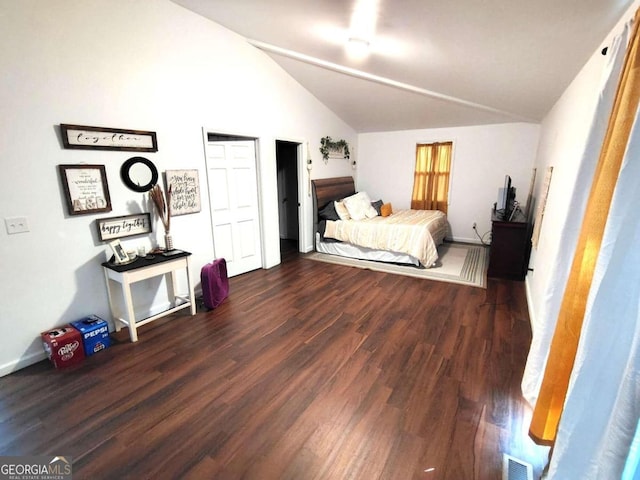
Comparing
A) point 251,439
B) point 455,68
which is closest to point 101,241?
point 251,439

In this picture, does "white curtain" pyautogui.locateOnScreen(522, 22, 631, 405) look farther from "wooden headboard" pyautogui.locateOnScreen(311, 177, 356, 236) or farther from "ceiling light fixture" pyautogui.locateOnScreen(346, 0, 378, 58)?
"wooden headboard" pyautogui.locateOnScreen(311, 177, 356, 236)

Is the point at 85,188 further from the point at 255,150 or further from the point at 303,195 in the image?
the point at 303,195

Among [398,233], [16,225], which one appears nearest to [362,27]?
[398,233]

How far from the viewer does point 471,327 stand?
2.71m

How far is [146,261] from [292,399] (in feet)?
5.92

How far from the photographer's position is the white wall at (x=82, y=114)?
2.10 meters

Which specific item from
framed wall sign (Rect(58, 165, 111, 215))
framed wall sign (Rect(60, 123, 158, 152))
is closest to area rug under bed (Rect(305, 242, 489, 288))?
framed wall sign (Rect(60, 123, 158, 152))

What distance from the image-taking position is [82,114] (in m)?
2.38

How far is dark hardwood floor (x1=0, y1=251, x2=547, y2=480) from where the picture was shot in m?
1.49

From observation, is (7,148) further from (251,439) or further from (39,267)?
(251,439)

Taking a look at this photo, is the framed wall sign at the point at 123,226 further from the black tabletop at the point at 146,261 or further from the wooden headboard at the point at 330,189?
the wooden headboard at the point at 330,189

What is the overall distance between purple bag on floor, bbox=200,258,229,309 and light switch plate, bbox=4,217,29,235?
4.65 feet

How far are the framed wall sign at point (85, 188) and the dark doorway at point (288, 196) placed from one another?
11.2ft

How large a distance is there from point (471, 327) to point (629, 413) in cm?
183
